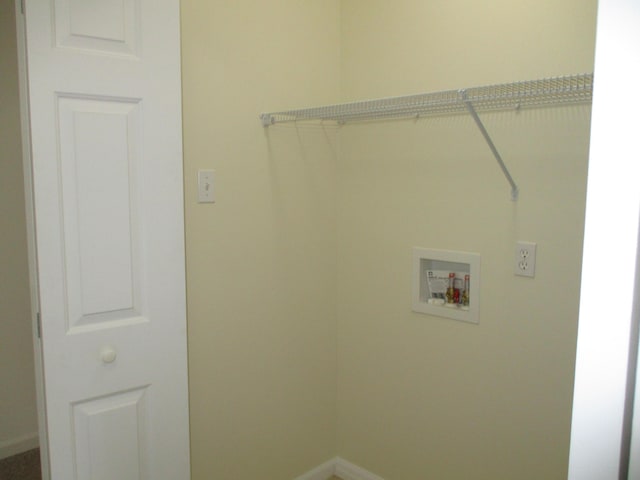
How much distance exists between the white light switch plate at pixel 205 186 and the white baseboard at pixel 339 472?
1.41 meters

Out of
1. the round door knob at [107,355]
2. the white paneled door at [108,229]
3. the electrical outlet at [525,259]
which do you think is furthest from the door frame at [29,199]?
the electrical outlet at [525,259]

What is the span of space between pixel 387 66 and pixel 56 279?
5.04ft

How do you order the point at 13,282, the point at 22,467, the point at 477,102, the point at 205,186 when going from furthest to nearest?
the point at 13,282 < the point at 22,467 < the point at 205,186 < the point at 477,102

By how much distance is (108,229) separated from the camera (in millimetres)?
1617

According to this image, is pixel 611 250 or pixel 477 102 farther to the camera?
pixel 477 102

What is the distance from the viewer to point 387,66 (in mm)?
2207

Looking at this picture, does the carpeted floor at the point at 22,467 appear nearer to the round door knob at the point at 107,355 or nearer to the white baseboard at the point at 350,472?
the white baseboard at the point at 350,472

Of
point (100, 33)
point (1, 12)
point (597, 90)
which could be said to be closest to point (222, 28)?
point (100, 33)

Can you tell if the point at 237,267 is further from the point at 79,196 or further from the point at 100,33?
the point at 100,33

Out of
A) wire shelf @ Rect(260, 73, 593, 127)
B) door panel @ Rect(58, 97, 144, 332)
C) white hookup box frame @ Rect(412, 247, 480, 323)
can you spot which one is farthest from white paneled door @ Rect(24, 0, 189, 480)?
white hookup box frame @ Rect(412, 247, 480, 323)

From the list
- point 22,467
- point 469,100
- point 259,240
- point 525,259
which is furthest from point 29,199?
point 22,467

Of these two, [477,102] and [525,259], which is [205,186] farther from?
[525,259]

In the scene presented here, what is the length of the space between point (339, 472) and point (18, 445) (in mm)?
1745

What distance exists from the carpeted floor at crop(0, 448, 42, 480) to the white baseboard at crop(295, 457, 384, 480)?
135cm
